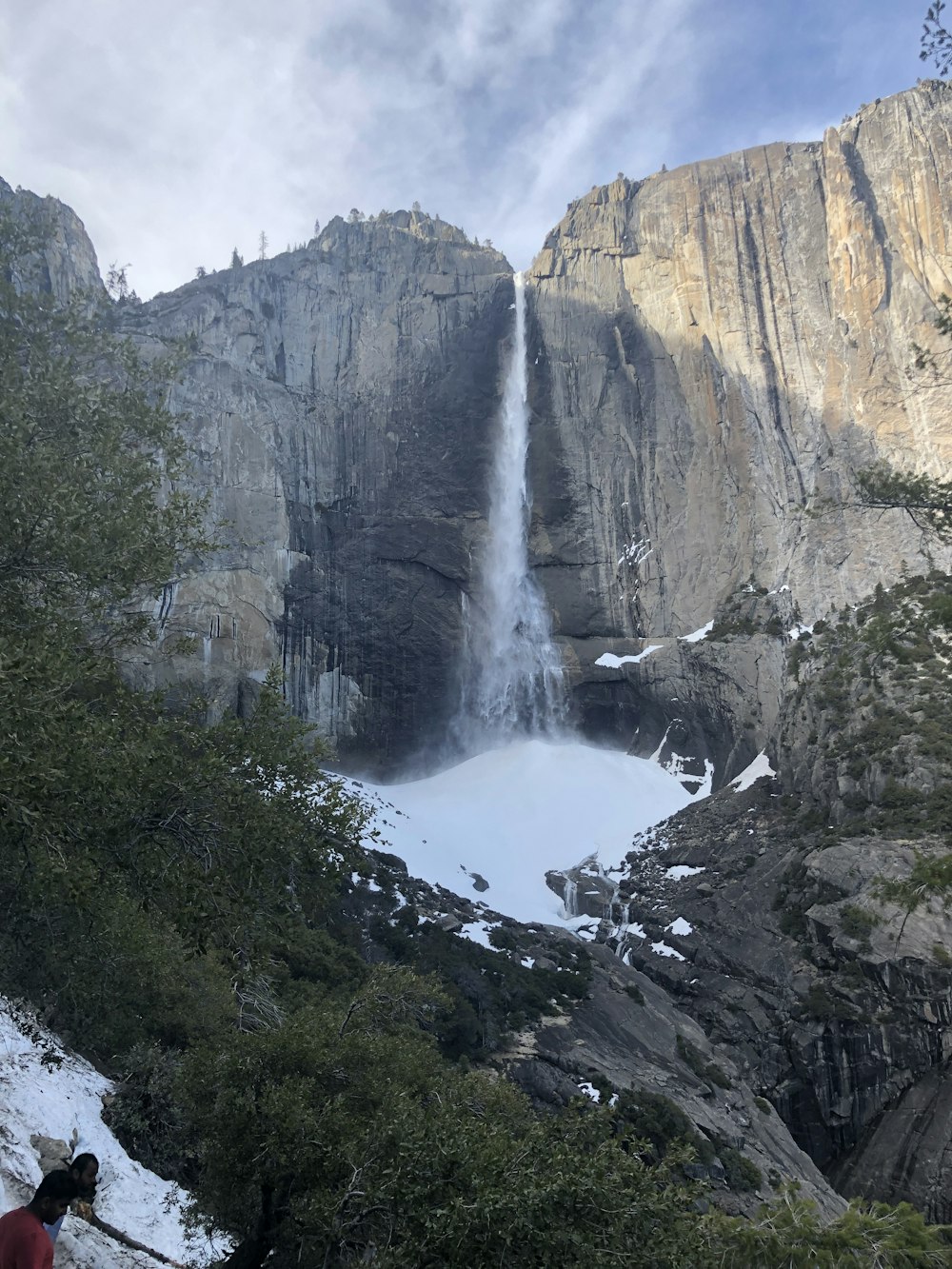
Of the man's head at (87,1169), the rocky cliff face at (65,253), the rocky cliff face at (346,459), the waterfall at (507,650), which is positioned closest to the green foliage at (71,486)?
the man's head at (87,1169)

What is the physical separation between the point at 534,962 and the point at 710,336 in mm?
41043

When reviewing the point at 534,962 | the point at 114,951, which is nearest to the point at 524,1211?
the point at 114,951

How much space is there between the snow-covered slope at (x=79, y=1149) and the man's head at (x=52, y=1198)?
3941mm

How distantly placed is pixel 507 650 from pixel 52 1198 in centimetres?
4931

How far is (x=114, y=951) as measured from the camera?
352 inches

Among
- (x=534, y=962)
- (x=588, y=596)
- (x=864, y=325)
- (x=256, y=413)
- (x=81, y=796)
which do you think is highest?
(x=864, y=325)

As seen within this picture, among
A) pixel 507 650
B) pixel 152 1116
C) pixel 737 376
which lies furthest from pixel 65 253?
pixel 152 1116

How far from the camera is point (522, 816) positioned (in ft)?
156

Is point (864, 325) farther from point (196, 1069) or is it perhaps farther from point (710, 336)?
point (196, 1069)

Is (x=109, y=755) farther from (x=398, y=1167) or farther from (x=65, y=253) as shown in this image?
(x=65, y=253)

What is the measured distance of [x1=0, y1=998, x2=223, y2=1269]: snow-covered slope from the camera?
8242 millimetres

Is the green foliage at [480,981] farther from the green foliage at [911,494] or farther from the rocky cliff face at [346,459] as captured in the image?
the rocky cliff face at [346,459]

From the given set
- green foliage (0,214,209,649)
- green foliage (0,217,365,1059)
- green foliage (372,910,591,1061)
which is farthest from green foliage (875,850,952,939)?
green foliage (372,910,591,1061)

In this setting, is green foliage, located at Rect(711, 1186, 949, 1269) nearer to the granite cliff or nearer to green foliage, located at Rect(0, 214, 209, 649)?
green foliage, located at Rect(0, 214, 209, 649)
